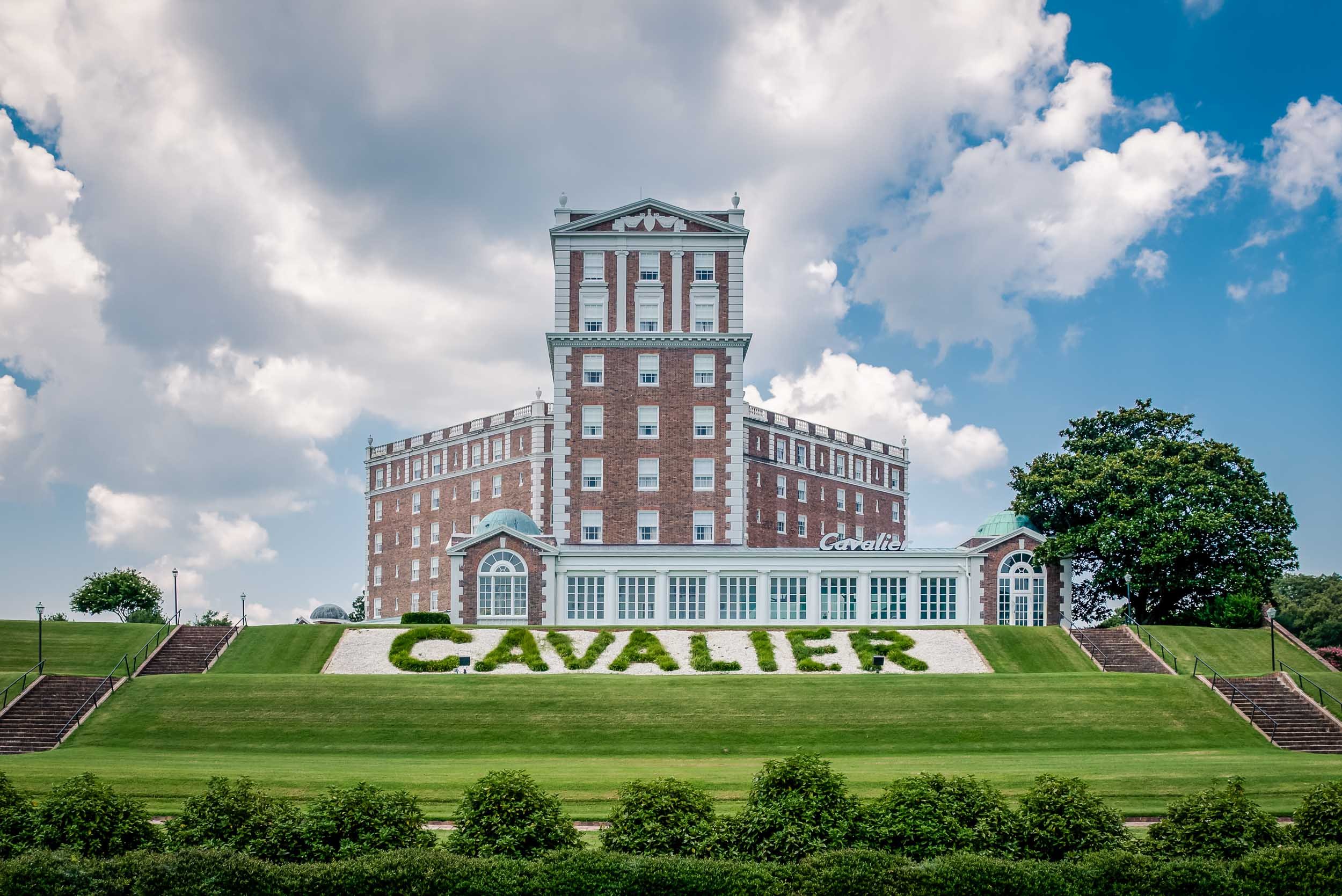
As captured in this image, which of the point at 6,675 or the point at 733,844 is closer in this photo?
the point at 733,844

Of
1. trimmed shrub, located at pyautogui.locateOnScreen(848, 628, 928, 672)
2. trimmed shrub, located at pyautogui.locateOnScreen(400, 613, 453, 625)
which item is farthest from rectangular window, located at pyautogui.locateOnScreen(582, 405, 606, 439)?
trimmed shrub, located at pyautogui.locateOnScreen(848, 628, 928, 672)

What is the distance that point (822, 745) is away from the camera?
40188mm

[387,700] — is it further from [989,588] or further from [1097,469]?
[1097,469]

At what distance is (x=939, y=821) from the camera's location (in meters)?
21.6

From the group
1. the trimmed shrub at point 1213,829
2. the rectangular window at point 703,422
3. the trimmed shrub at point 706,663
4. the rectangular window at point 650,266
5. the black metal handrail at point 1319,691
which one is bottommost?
the trimmed shrub at point 1213,829

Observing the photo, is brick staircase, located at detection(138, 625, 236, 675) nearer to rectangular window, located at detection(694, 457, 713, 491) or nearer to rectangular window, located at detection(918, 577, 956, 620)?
rectangular window, located at detection(694, 457, 713, 491)

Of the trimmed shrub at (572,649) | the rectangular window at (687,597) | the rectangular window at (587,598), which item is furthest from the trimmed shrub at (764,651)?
the rectangular window at (587,598)

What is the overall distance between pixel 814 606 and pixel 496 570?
17285 mm

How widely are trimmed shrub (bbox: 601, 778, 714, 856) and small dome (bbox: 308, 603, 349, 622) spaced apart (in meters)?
72.0

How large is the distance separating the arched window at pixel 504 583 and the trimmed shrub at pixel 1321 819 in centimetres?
4161

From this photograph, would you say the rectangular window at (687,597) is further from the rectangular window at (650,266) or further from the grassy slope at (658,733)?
the rectangular window at (650,266)

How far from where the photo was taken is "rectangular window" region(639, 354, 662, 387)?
74.6 metres

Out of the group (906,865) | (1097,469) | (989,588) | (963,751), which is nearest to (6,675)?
(963,751)

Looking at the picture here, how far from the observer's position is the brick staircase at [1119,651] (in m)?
54.9
